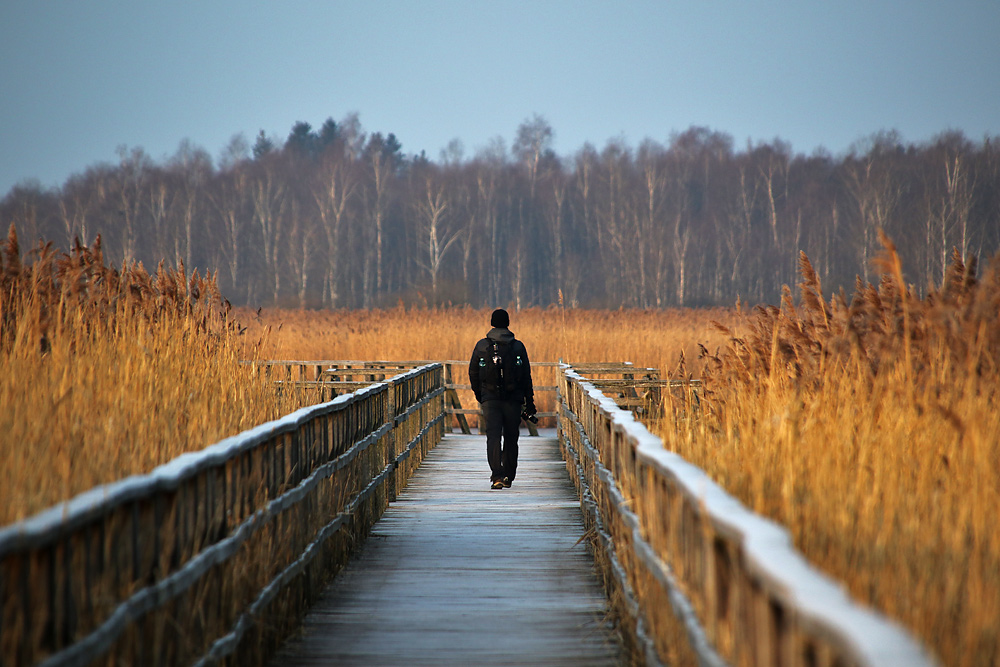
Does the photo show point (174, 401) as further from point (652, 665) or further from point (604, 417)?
point (652, 665)

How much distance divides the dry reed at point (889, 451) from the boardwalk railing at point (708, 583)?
279 mm

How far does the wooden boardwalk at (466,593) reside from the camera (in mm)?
4785

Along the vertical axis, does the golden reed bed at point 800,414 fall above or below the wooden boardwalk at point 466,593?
above

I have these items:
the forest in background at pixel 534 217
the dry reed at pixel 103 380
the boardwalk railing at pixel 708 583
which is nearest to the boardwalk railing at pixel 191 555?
the dry reed at pixel 103 380

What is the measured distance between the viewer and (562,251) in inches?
2415

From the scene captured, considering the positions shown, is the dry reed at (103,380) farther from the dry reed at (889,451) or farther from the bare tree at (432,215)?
the bare tree at (432,215)

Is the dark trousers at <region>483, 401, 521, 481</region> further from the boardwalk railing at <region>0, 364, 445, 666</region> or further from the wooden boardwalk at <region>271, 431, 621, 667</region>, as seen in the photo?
the boardwalk railing at <region>0, 364, 445, 666</region>

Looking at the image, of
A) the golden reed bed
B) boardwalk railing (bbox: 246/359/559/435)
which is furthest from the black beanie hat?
boardwalk railing (bbox: 246/359/559/435)

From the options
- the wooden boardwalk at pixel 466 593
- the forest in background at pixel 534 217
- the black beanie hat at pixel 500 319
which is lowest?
the wooden boardwalk at pixel 466 593

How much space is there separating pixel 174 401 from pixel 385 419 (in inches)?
136

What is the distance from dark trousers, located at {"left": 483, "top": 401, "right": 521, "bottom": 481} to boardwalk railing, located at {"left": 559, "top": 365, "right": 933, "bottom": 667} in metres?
3.52

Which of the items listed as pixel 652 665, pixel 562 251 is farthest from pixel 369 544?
pixel 562 251

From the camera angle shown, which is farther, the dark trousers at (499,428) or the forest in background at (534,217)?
the forest in background at (534,217)

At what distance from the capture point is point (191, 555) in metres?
3.69
